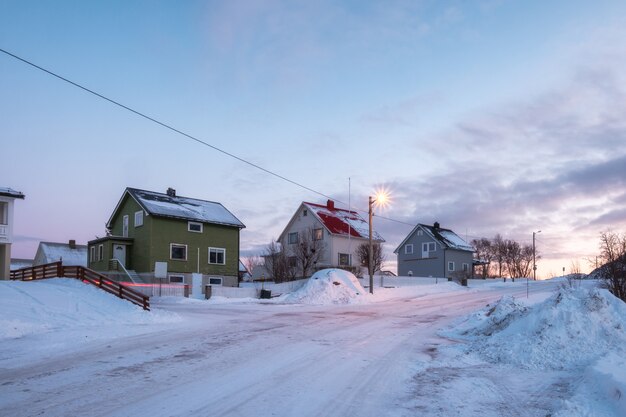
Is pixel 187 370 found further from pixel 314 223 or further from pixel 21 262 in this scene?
pixel 21 262

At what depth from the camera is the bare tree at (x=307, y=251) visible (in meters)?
53.4

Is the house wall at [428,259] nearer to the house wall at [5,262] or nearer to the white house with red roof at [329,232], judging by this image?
the white house with red roof at [329,232]

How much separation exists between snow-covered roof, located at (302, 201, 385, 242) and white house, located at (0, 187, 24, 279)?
105ft

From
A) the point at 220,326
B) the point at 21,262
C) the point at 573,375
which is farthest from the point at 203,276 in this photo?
the point at 21,262

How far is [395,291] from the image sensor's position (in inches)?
1625

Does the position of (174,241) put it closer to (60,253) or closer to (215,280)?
(215,280)

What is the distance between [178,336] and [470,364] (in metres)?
8.79

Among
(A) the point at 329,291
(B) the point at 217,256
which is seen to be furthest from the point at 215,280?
(A) the point at 329,291

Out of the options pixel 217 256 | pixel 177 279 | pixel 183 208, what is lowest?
pixel 177 279

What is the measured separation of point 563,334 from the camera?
1161 cm

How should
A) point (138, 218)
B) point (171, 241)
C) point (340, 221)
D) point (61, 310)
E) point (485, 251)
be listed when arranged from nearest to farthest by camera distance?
point (61, 310)
point (171, 241)
point (138, 218)
point (340, 221)
point (485, 251)

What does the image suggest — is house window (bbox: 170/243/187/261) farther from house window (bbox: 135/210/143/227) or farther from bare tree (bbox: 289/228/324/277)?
bare tree (bbox: 289/228/324/277)

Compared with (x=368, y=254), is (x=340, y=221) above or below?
above

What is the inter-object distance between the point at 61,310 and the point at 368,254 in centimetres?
3910
